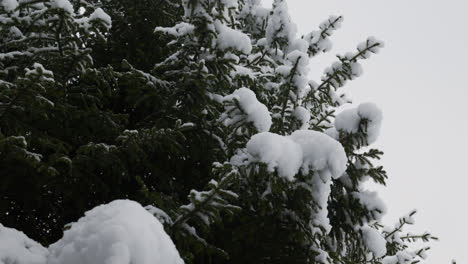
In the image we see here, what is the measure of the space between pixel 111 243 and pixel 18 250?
2.15 ft

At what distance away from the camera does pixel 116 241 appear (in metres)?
1.68

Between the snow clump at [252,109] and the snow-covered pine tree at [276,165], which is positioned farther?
the snow clump at [252,109]

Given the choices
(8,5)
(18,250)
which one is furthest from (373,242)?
(8,5)

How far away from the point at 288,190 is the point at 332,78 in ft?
8.11

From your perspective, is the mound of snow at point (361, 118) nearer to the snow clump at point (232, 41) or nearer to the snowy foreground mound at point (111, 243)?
the snow clump at point (232, 41)

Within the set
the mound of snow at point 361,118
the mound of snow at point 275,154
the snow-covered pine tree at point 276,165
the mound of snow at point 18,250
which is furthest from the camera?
the mound of snow at point 361,118

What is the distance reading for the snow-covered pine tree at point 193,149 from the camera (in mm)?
2926

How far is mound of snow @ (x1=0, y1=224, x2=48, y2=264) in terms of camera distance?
1.92 metres

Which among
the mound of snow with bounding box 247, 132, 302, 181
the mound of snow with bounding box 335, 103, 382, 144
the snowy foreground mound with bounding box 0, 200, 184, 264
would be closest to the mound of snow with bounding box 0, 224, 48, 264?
the snowy foreground mound with bounding box 0, 200, 184, 264

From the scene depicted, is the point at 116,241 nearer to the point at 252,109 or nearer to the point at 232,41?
the point at 252,109

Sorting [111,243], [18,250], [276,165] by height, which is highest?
[276,165]

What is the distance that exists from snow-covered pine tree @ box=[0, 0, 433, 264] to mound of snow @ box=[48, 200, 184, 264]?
728 mm

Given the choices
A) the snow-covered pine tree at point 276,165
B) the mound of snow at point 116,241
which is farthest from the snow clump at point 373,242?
the mound of snow at point 116,241

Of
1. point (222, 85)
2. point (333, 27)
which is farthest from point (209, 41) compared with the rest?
point (333, 27)
